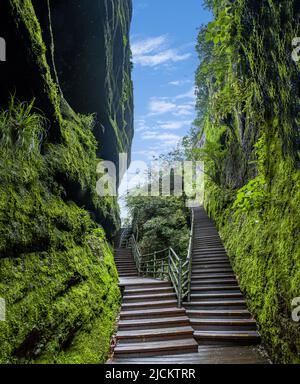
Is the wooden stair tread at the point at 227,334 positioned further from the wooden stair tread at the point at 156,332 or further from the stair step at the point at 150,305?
the stair step at the point at 150,305

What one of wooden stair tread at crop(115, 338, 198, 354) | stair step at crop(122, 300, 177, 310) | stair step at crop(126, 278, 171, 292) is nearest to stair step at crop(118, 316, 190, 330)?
wooden stair tread at crop(115, 338, 198, 354)

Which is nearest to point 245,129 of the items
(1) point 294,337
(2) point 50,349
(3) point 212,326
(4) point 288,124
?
(4) point 288,124

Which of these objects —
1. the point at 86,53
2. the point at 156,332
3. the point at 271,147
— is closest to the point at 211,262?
the point at 156,332

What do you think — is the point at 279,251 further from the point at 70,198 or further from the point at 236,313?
the point at 70,198

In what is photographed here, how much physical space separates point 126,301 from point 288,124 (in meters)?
5.75

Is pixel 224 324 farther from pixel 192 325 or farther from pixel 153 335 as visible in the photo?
pixel 153 335

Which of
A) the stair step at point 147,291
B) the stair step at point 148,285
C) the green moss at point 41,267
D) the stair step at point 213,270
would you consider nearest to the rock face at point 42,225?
the green moss at point 41,267

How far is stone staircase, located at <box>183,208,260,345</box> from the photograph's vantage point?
17.4ft

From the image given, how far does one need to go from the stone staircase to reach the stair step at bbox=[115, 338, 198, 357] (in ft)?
1.80

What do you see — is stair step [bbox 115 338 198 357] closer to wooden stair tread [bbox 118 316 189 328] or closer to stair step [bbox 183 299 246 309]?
wooden stair tread [bbox 118 316 189 328]

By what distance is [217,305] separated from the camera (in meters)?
6.54

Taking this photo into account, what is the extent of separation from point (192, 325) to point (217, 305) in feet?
3.46
